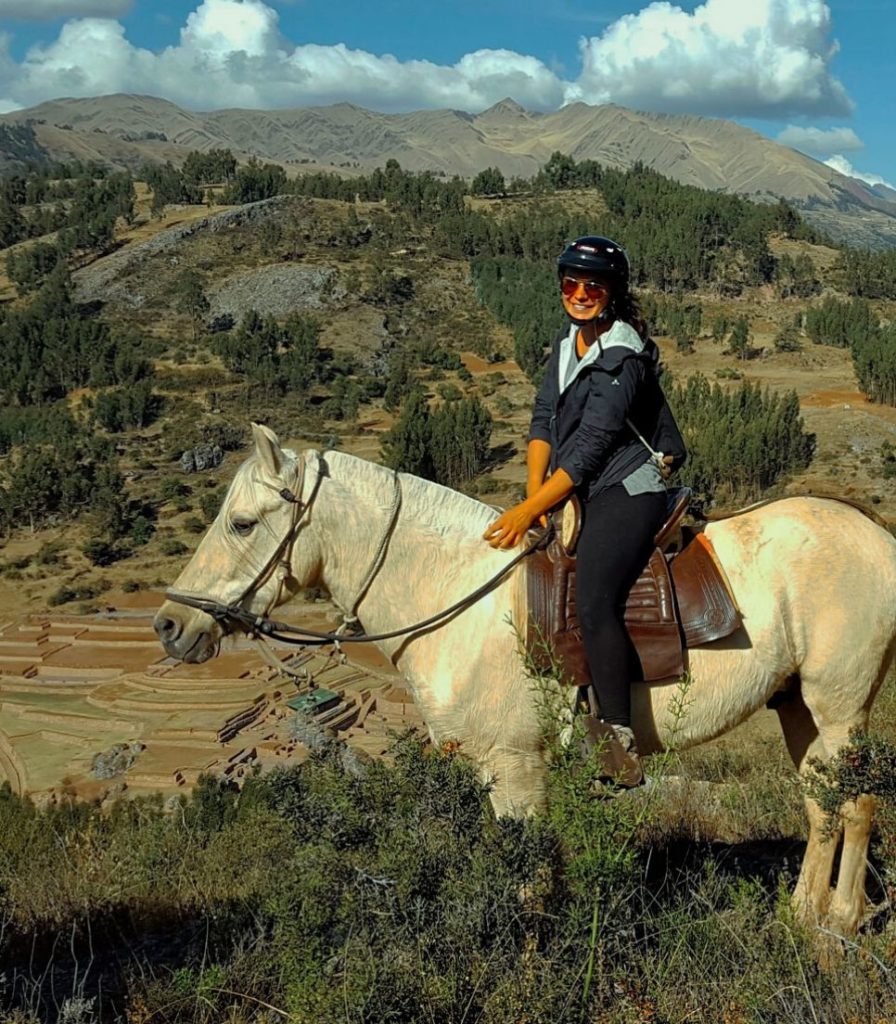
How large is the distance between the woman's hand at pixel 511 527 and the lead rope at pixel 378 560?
0.43 m

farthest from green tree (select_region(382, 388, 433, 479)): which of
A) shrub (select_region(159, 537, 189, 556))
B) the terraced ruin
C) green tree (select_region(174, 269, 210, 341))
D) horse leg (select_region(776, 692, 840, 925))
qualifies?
Result: horse leg (select_region(776, 692, 840, 925))

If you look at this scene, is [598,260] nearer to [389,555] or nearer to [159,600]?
[389,555]

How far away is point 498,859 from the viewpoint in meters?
3.14

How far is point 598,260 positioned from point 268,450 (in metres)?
1.61

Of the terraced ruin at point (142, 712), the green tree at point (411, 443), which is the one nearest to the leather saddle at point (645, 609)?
the terraced ruin at point (142, 712)

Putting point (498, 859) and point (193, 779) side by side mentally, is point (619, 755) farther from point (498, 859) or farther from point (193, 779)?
point (193, 779)

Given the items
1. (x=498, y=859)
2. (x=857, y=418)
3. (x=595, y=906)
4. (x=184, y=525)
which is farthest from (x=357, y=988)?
(x=857, y=418)

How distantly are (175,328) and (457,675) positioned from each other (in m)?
67.7

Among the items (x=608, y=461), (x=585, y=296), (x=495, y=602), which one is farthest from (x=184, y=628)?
(x=585, y=296)

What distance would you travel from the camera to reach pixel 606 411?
11.9ft

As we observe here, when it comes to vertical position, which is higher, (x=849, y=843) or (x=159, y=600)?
(x=849, y=843)

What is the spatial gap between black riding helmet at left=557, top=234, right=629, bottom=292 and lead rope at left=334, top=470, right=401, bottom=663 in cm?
120

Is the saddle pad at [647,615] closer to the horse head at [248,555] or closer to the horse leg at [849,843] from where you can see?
the horse leg at [849,843]

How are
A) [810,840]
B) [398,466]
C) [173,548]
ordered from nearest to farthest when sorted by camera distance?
[810,840], [398,466], [173,548]
